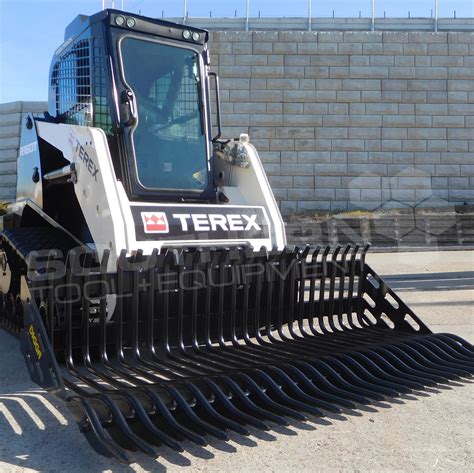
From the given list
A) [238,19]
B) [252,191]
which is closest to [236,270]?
[252,191]

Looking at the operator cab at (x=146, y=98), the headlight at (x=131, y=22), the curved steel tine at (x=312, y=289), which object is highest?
the headlight at (x=131, y=22)

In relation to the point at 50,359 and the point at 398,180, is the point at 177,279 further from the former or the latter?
the point at 398,180

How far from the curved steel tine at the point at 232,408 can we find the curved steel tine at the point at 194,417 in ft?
0.55

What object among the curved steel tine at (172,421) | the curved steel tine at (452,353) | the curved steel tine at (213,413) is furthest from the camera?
the curved steel tine at (452,353)

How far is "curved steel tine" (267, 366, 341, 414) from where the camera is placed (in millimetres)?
3070

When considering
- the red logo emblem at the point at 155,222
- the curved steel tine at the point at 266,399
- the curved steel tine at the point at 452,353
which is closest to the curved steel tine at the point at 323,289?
the curved steel tine at the point at 452,353

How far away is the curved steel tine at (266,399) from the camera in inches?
117

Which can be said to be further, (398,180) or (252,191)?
(398,180)

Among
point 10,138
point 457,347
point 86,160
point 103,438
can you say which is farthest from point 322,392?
point 10,138

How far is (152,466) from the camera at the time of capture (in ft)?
8.61

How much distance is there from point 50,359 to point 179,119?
2.53 meters

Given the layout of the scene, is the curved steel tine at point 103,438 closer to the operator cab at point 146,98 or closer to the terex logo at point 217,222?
the terex logo at point 217,222

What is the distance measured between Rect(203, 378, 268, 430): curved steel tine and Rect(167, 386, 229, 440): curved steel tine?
0.55ft

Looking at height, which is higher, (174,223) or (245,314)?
(174,223)
